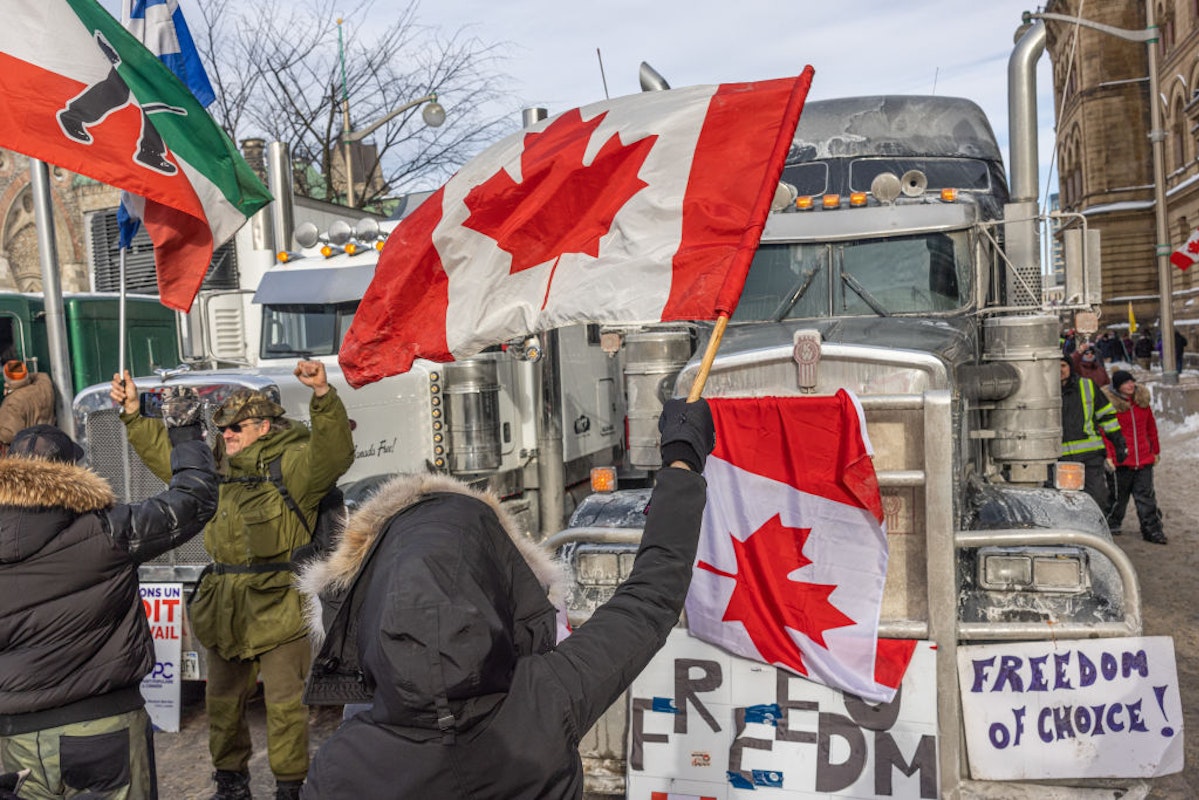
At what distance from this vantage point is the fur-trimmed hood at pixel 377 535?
2.10m

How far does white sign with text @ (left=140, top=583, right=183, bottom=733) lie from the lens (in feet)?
20.0

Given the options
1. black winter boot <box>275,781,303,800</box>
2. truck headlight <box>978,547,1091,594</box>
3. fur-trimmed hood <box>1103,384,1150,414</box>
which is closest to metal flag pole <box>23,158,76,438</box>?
black winter boot <box>275,781,303,800</box>

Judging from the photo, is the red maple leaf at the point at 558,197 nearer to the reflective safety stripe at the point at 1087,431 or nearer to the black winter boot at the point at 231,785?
the black winter boot at the point at 231,785

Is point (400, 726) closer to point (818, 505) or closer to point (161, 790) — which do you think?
point (818, 505)

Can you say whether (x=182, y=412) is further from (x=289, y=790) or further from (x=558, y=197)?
(x=558, y=197)

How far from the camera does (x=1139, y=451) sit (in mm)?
9773

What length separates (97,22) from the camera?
4488 mm

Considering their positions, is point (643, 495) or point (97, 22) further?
point (643, 495)

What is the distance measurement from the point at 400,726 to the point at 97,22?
3.91 meters

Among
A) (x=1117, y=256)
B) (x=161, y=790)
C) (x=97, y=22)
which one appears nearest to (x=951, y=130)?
(x=97, y=22)

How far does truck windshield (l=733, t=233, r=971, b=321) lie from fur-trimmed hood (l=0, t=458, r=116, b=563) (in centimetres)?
409

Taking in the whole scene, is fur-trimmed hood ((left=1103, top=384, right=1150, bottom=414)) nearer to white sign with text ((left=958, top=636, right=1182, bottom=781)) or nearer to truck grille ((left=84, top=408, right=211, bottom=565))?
white sign with text ((left=958, top=636, right=1182, bottom=781))

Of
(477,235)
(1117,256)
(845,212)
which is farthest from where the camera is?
(1117,256)

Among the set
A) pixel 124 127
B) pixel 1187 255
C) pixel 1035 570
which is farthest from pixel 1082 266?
pixel 1187 255
